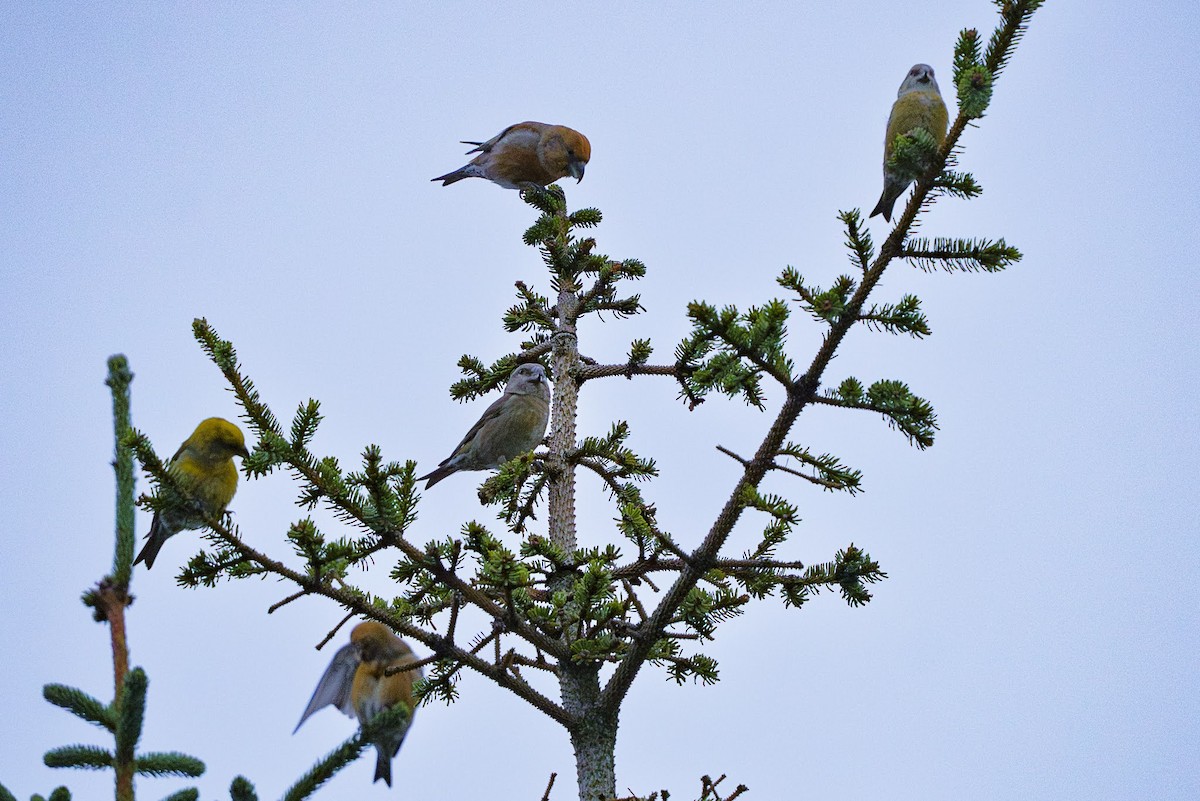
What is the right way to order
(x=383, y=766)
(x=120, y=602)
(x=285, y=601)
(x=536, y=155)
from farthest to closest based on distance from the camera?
(x=536, y=155)
(x=383, y=766)
(x=285, y=601)
(x=120, y=602)

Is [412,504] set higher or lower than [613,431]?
lower

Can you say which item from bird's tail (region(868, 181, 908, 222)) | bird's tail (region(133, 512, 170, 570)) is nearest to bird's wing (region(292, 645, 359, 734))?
bird's tail (region(133, 512, 170, 570))

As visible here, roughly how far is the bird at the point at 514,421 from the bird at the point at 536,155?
1.98 meters

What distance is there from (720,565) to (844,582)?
0.62m

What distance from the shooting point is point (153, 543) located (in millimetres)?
5086

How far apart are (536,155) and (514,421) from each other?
7.88 ft

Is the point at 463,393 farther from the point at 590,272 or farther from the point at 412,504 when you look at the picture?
the point at 412,504

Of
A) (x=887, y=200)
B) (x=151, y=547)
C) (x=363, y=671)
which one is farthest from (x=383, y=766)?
(x=887, y=200)

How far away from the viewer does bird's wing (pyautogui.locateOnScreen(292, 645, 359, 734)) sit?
4863mm

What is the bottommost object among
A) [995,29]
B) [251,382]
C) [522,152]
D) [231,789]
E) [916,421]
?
[231,789]

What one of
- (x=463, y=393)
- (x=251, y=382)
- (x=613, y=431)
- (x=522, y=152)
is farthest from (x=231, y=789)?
(x=522, y=152)

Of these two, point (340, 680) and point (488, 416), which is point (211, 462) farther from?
point (488, 416)

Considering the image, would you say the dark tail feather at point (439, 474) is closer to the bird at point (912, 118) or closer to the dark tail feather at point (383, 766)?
the dark tail feather at point (383, 766)

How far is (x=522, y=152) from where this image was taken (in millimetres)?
7844
